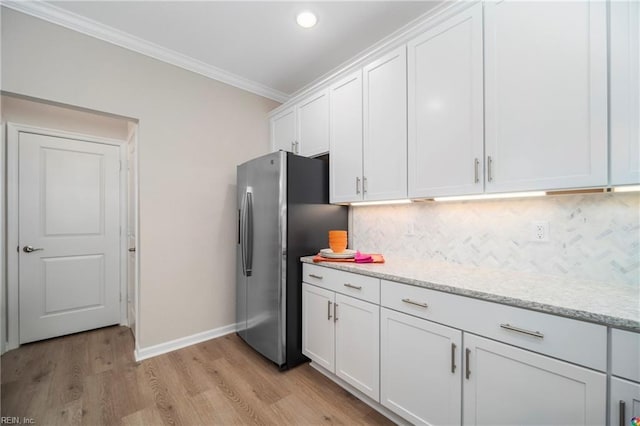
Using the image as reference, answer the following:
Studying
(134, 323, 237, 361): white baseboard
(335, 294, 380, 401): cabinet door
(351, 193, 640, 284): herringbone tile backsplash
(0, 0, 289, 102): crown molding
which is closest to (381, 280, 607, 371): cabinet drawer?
(335, 294, 380, 401): cabinet door

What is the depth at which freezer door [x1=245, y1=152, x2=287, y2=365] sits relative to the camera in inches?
88.3

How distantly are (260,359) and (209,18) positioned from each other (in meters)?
2.92

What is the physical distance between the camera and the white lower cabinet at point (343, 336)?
1733 mm

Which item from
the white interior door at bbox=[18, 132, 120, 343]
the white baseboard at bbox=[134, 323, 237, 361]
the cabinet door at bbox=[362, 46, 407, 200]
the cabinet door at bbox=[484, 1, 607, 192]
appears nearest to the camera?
the cabinet door at bbox=[484, 1, 607, 192]

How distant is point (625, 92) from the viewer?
1.14 metres

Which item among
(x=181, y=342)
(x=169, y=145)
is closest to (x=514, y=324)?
(x=181, y=342)

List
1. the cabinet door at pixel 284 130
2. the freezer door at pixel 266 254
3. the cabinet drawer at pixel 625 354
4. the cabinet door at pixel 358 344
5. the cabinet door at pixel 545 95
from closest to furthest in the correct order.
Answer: the cabinet drawer at pixel 625 354 < the cabinet door at pixel 545 95 < the cabinet door at pixel 358 344 < the freezer door at pixel 266 254 < the cabinet door at pixel 284 130

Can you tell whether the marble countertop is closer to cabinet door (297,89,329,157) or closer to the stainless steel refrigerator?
the stainless steel refrigerator

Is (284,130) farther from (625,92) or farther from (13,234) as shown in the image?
(13,234)

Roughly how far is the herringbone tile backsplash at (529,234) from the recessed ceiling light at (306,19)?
1.65 metres

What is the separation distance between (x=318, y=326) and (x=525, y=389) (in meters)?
1.36

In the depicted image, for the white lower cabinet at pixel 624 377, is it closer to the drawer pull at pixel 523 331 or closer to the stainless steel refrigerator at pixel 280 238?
the drawer pull at pixel 523 331

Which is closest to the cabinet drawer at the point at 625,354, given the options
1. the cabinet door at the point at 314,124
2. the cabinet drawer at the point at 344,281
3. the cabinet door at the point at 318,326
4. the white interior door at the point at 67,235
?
the cabinet drawer at the point at 344,281

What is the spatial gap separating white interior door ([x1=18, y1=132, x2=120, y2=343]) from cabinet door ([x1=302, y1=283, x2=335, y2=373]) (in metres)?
2.52
